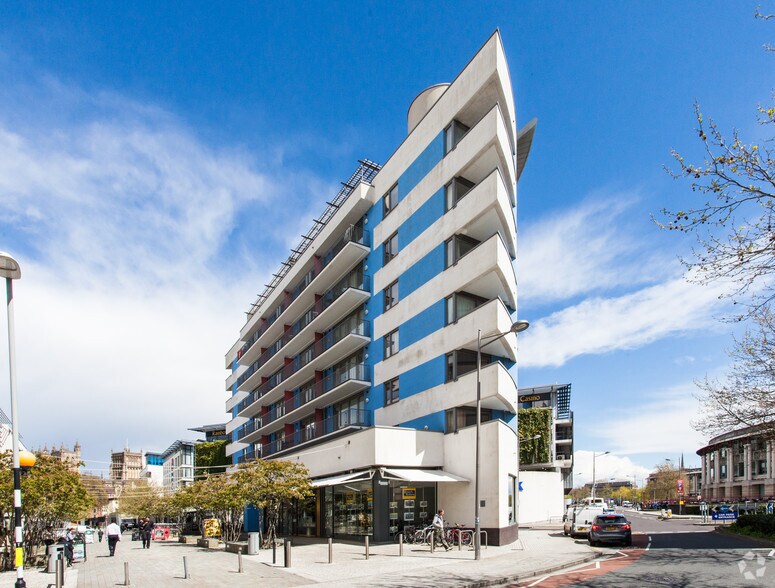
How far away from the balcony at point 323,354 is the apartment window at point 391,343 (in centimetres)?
186

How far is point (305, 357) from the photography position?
155 ft

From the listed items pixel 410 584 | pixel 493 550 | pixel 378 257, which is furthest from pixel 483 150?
pixel 410 584

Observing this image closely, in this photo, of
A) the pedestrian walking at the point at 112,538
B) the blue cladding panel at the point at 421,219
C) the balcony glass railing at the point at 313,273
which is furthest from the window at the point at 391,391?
the pedestrian walking at the point at 112,538

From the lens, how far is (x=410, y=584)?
1469cm

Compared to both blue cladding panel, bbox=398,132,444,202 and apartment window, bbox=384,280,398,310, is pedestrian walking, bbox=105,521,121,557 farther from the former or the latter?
blue cladding panel, bbox=398,132,444,202

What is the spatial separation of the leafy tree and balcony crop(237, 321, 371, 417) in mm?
16105

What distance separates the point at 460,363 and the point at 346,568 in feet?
40.1

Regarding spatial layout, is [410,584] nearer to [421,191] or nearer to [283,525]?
[421,191]

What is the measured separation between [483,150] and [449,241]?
477 cm

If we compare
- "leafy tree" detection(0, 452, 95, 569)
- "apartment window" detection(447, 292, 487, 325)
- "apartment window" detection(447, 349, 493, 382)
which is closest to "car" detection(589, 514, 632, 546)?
"apartment window" detection(447, 349, 493, 382)

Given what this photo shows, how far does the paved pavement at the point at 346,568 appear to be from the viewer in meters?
16.1

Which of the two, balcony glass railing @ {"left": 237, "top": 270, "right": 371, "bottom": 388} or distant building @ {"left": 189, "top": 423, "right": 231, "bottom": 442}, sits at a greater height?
balcony glass railing @ {"left": 237, "top": 270, "right": 371, "bottom": 388}

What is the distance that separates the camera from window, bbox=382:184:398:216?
3547 cm

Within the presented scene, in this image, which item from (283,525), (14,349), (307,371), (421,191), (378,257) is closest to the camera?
(14,349)
